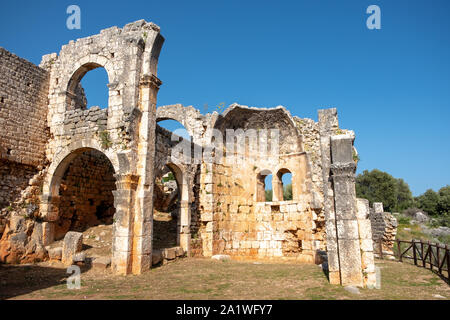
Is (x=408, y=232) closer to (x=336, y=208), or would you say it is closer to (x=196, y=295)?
(x=336, y=208)

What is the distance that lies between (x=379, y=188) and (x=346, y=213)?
35.2 metres

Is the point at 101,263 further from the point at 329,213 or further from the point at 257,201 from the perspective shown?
the point at 257,201

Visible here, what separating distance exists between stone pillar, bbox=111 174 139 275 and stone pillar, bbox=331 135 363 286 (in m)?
5.50

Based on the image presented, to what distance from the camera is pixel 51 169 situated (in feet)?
35.1

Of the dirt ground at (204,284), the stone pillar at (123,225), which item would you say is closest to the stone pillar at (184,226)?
the dirt ground at (204,284)

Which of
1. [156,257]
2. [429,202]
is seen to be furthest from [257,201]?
[429,202]

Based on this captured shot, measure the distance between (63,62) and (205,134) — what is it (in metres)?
6.01

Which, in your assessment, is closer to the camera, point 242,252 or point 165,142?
point 165,142

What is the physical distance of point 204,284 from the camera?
7.32 meters

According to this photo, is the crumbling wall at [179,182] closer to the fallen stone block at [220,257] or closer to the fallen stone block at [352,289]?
the fallen stone block at [220,257]

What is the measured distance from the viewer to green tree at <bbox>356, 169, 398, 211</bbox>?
36906 millimetres

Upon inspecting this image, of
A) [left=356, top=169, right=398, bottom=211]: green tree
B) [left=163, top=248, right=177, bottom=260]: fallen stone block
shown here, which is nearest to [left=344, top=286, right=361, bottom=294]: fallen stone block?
[left=163, top=248, right=177, bottom=260]: fallen stone block

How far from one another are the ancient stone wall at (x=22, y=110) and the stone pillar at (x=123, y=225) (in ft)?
12.2
